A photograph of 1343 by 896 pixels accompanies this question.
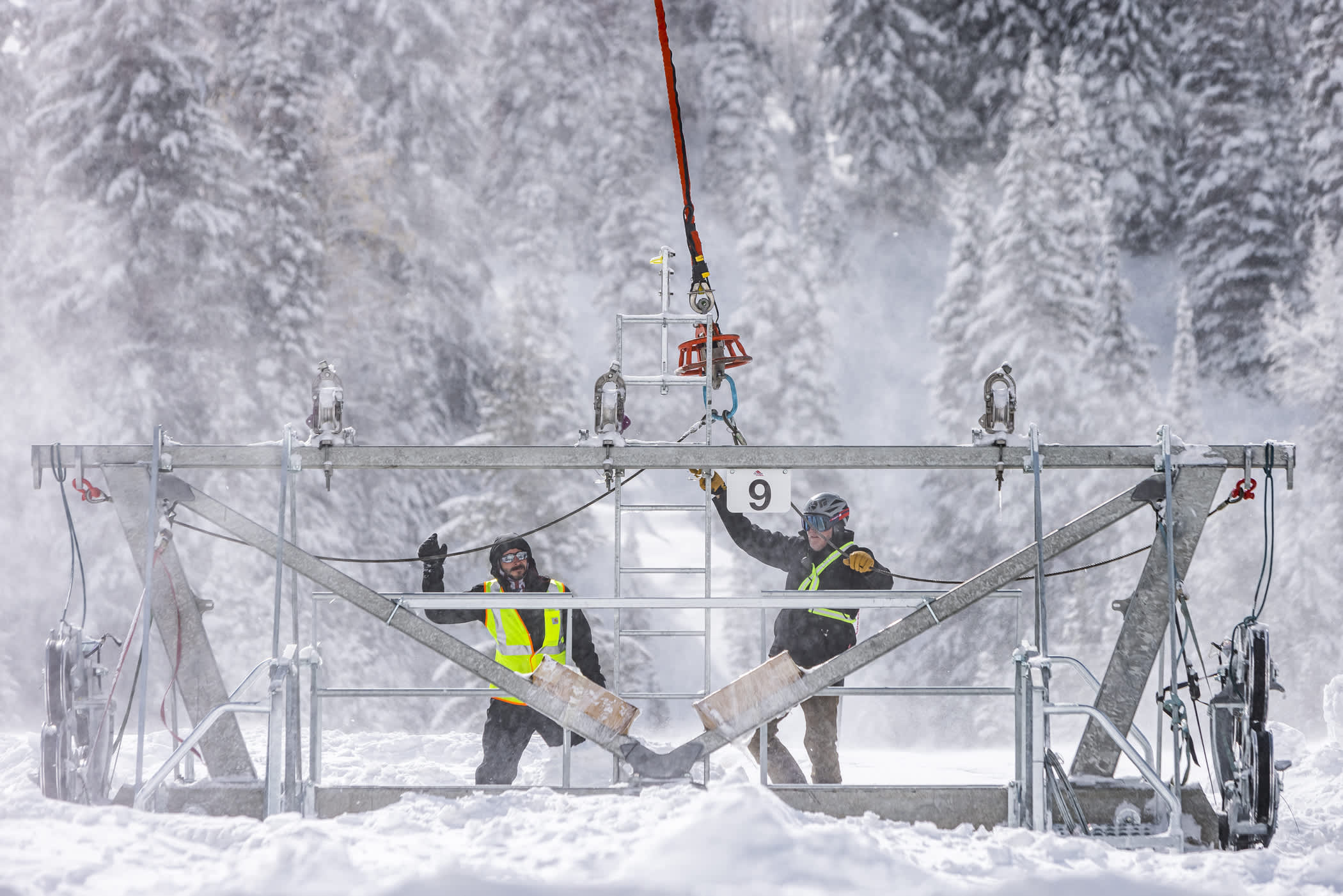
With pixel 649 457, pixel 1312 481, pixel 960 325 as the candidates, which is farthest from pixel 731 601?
pixel 1312 481

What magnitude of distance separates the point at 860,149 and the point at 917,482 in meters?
11.0

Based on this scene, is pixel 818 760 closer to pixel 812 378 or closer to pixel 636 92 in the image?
pixel 812 378

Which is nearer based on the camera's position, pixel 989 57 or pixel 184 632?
pixel 184 632

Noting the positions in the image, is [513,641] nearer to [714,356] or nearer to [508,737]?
[508,737]

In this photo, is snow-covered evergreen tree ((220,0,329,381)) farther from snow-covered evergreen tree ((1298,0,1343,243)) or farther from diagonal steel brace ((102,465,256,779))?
snow-covered evergreen tree ((1298,0,1343,243))

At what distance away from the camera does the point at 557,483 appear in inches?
930

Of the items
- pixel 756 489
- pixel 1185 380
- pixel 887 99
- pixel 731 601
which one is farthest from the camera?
pixel 887 99

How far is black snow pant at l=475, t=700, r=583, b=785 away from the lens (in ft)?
24.9

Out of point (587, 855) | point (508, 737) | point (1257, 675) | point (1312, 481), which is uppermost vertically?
point (1312, 481)

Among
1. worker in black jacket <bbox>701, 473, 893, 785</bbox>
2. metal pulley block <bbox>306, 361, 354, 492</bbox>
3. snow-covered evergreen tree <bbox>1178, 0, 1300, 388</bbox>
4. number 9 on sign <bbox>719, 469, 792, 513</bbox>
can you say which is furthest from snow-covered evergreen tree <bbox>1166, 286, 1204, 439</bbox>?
metal pulley block <bbox>306, 361, 354, 492</bbox>

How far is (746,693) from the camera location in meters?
6.30

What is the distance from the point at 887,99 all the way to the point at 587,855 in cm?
3036

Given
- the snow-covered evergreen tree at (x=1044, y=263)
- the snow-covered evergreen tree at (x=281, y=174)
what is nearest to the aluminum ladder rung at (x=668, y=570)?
the snow-covered evergreen tree at (x=281, y=174)

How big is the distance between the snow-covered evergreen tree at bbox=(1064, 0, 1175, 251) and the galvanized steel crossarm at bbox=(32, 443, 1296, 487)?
26313mm
